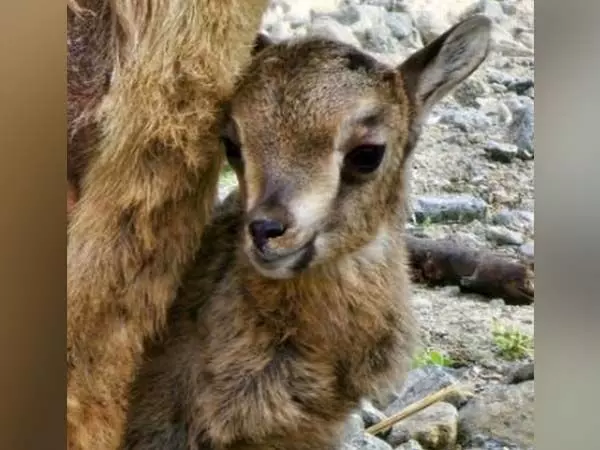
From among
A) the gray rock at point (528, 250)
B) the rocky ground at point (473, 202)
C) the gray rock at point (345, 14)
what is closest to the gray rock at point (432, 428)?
the rocky ground at point (473, 202)

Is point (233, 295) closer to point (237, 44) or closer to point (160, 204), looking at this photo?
point (160, 204)

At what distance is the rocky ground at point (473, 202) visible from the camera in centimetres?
122

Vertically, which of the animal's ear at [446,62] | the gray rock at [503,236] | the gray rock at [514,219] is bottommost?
the gray rock at [503,236]

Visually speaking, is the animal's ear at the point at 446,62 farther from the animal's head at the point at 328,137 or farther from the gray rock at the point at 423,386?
the gray rock at the point at 423,386

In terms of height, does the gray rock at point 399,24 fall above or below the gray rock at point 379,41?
above

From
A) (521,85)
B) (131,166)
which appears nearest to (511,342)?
(521,85)

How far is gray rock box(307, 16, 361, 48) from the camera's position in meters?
1.22

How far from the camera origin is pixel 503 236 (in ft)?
4.02

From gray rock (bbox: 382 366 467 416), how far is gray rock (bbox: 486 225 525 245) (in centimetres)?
19

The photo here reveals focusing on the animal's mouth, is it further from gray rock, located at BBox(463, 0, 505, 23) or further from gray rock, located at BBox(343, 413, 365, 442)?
gray rock, located at BBox(463, 0, 505, 23)

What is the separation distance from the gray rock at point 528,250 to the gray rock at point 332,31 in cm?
36

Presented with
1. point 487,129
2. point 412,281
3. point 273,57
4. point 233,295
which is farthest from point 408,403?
point 273,57

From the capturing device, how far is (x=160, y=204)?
1.30 m
